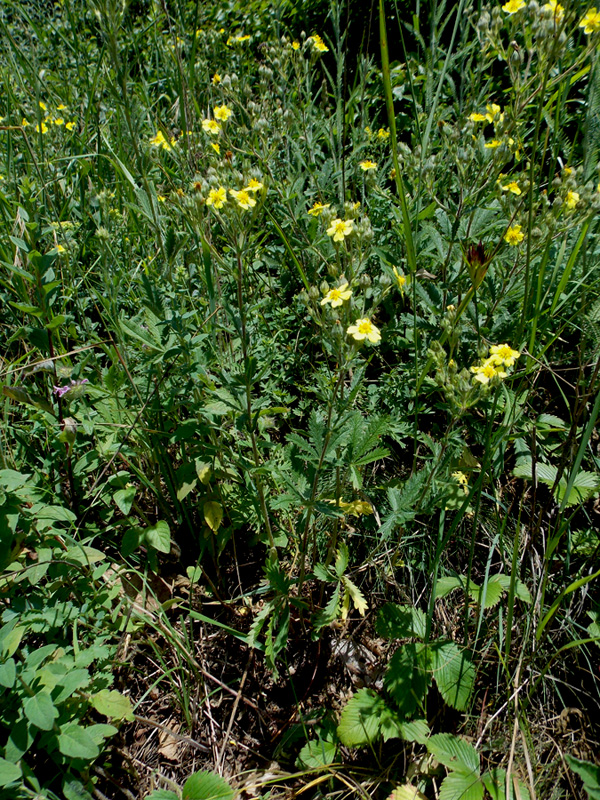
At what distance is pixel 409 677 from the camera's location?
1612 mm

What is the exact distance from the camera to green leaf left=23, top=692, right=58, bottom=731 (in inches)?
47.6

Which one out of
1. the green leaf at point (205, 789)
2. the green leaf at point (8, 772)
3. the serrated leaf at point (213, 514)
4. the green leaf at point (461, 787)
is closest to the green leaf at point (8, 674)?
the green leaf at point (8, 772)

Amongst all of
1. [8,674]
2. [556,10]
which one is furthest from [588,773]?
[556,10]

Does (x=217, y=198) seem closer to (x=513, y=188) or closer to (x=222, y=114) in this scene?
(x=222, y=114)

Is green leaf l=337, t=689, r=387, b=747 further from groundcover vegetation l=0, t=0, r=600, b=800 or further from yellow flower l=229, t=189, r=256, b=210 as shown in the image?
yellow flower l=229, t=189, r=256, b=210

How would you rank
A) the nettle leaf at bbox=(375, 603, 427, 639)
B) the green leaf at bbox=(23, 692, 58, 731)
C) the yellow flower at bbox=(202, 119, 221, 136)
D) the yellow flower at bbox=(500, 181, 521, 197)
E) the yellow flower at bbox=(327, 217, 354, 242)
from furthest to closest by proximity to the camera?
the yellow flower at bbox=(202, 119, 221, 136) < the yellow flower at bbox=(500, 181, 521, 197) < the nettle leaf at bbox=(375, 603, 427, 639) < the yellow flower at bbox=(327, 217, 354, 242) < the green leaf at bbox=(23, 692, 58, 731)

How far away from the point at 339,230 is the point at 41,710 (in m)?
1.47

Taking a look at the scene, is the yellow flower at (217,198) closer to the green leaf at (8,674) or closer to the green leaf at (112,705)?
the green leaf at (8,674)

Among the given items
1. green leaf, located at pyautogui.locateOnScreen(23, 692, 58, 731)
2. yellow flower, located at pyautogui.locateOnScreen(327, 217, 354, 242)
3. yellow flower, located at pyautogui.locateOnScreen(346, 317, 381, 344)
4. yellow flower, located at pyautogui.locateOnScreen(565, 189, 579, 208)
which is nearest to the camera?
green leaf, located at pyautogui.locateOnScreen(23, 692, 58, 731)

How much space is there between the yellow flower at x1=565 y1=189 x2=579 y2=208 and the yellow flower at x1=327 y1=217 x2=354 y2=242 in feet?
2.70

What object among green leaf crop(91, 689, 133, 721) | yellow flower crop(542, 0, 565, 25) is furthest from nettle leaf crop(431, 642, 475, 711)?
yellow flower crop(542, 0, 565, 25)

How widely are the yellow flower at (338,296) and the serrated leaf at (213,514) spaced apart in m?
0.83

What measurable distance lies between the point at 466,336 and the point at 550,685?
130 centimetres

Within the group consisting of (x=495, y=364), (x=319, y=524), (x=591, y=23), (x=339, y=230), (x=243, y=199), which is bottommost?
(x=319, y=524)
